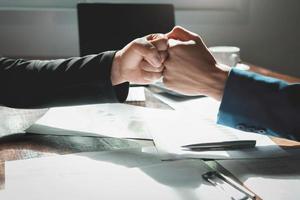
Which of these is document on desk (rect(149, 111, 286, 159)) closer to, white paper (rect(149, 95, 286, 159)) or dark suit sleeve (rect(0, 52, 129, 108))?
white paper (rect(149, 95, 286, 159))

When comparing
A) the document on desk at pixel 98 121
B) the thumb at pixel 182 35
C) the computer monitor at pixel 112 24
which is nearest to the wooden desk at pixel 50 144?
the document on desk at pixel 98 121

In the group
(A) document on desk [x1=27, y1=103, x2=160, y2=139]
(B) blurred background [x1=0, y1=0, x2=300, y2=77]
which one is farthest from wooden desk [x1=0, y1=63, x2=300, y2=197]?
(B) blurred background [x1=0, y1=0, x2=300, y2=77]

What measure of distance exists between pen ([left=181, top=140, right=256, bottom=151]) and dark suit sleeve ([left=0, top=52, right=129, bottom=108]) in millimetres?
229

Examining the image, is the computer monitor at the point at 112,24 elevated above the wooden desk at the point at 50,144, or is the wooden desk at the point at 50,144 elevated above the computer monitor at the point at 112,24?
the computer monitor at the point at 112,24

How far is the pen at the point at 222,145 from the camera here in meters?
0.67

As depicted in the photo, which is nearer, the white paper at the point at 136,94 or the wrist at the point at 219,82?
the wrist at the point at 219,82

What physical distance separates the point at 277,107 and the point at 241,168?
0.15 meters

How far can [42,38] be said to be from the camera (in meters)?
1.43

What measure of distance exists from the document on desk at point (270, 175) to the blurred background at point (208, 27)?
0.96 meters

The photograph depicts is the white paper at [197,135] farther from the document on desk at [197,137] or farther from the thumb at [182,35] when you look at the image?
the thumb at [182,35]

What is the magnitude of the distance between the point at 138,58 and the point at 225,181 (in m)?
0.38

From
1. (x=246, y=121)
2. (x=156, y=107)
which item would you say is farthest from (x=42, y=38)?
(x=246, y=121)

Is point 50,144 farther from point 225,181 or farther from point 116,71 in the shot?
point 225,181

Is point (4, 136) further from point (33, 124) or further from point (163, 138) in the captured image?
point (163, 138)
